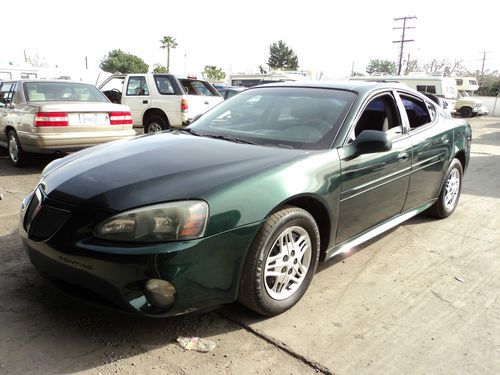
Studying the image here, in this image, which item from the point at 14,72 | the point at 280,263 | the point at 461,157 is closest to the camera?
the point at 280,263

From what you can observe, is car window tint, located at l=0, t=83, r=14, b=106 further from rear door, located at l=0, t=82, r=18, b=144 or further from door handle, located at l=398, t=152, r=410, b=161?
door handle, located at l=398, t=152, r=410, b=161

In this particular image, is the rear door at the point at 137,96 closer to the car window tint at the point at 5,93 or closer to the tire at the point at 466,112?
the car window tint at the point at 5,93

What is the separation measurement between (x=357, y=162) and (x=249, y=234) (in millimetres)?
1143

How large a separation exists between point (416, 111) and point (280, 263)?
2483 millimetres

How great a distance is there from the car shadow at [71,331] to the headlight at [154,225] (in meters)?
0.45

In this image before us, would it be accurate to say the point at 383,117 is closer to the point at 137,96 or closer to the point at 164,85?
the point at 164,85

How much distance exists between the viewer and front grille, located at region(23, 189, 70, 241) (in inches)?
95.3

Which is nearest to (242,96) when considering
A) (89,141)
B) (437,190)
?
(437,190)

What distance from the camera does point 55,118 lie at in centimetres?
645

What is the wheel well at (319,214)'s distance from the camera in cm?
281

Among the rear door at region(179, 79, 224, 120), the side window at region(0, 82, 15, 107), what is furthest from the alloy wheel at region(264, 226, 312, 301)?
the rear door at region(179, 79, 224, 120)

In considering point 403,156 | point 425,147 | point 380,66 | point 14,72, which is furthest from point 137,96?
point 380,66

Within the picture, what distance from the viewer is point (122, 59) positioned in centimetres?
5631

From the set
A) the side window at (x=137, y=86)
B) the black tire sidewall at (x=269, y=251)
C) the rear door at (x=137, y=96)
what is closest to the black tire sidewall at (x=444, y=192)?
the black tire sidewall at (x=269, y=251)
